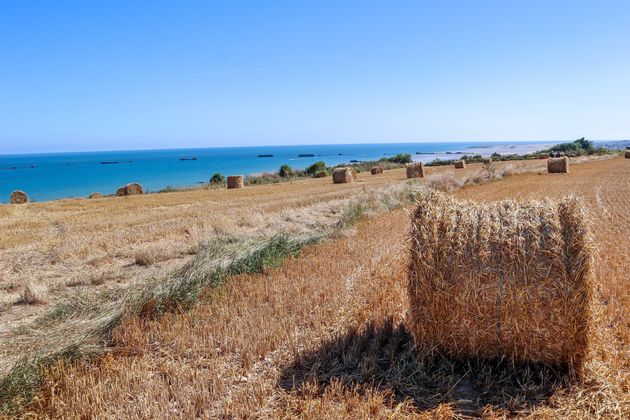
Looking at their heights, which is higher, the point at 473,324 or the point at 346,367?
the point at 473,324

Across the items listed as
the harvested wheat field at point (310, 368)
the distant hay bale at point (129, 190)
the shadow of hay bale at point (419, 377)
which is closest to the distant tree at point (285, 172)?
the distant hay bale at point (129, 190)

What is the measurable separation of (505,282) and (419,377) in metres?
1.22

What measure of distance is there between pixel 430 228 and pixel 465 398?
1620 millimetres

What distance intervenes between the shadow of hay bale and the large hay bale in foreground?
133 mm

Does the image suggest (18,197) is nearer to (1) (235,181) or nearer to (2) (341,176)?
(1) (235,181)

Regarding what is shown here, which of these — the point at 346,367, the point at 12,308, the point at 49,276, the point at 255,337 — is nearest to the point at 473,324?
the point at 346,367

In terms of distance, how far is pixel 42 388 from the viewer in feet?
13.3

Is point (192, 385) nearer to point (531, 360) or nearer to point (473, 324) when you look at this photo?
point (473, 324)

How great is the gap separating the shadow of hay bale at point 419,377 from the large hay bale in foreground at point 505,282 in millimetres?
133

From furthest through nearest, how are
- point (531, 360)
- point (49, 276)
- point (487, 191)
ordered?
point (487, 191) → point (49, 276) → point (531, 360)

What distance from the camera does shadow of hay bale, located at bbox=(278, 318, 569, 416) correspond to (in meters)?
3.98

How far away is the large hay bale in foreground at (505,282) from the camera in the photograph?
14.0ft

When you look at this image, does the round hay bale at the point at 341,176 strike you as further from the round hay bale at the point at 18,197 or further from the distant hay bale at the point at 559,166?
the round hay bale at the point at 18,197

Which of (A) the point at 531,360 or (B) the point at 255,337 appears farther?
(B) the point at 255,337
